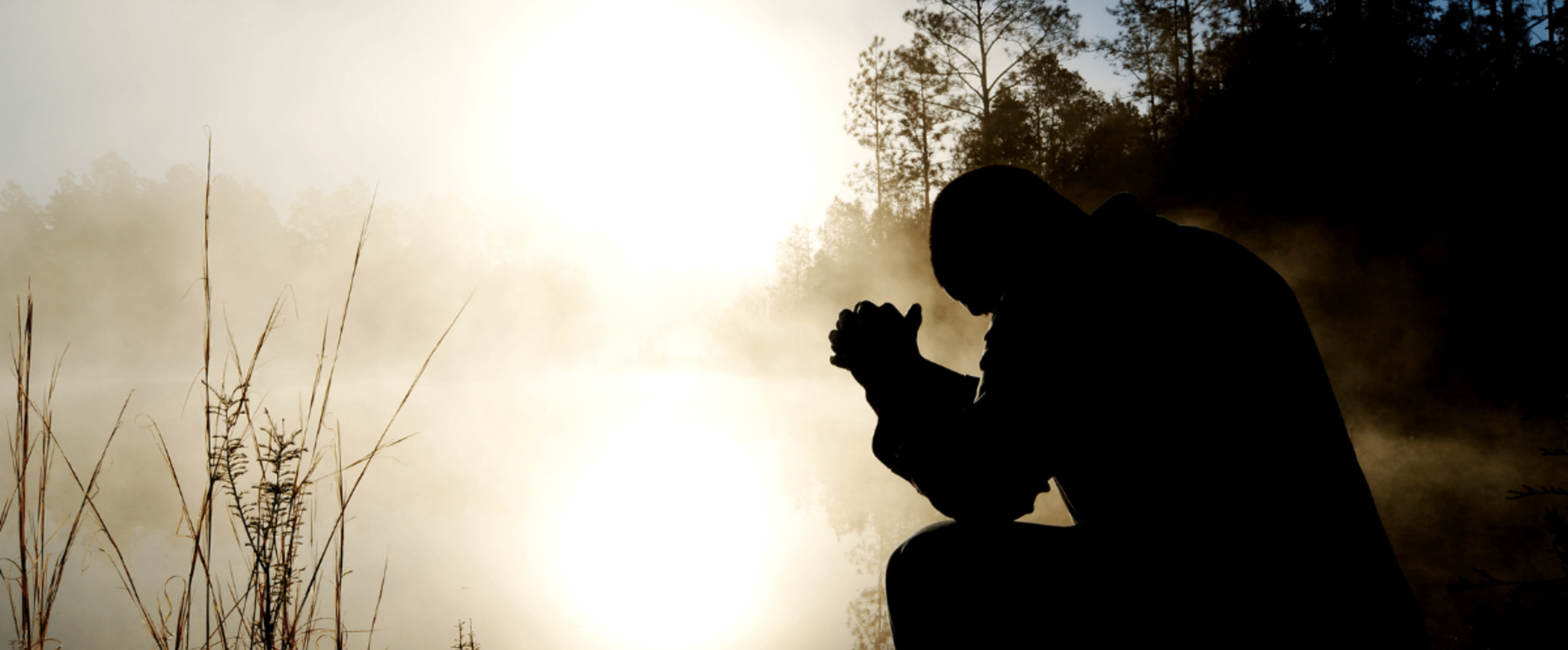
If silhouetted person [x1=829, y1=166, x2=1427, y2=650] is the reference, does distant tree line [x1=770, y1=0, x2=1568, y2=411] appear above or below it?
above

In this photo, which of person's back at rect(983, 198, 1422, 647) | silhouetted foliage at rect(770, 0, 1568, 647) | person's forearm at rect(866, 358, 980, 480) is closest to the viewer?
person's back at rect(983, 198, 1422, 647)

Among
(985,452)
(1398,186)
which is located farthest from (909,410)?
(1398,186)

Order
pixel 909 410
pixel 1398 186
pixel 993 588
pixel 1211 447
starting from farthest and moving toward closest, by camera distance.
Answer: pixel 1398 186 → pixel 909 410 → pixel 993 588 → pixel 1211 447

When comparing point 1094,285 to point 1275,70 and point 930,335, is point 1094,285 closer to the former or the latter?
point 1275,70

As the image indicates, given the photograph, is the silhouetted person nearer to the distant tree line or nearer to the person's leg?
the person's leg

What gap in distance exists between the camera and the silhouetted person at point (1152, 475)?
29.4 inches

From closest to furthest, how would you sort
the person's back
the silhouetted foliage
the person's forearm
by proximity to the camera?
the person's back → the person's forearm → the silhouetted foliage

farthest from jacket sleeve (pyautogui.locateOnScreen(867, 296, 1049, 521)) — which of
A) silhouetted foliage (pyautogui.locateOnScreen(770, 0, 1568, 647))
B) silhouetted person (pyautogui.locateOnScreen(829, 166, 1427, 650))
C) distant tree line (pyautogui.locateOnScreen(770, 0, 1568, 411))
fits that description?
distant tree line (pyautogui.locateOnScreen(770, 0, 1568, 411))

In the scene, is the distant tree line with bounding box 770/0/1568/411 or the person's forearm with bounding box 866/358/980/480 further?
the distant tree line with bounding box 770/0/1568/411

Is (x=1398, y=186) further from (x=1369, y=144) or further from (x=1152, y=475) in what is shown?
(x=1152, y=475)

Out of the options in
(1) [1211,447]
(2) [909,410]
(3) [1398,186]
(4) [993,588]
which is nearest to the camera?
(1) [1211,447]

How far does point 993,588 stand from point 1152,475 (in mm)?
269

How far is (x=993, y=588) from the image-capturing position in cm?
87

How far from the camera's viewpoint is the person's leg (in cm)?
83
